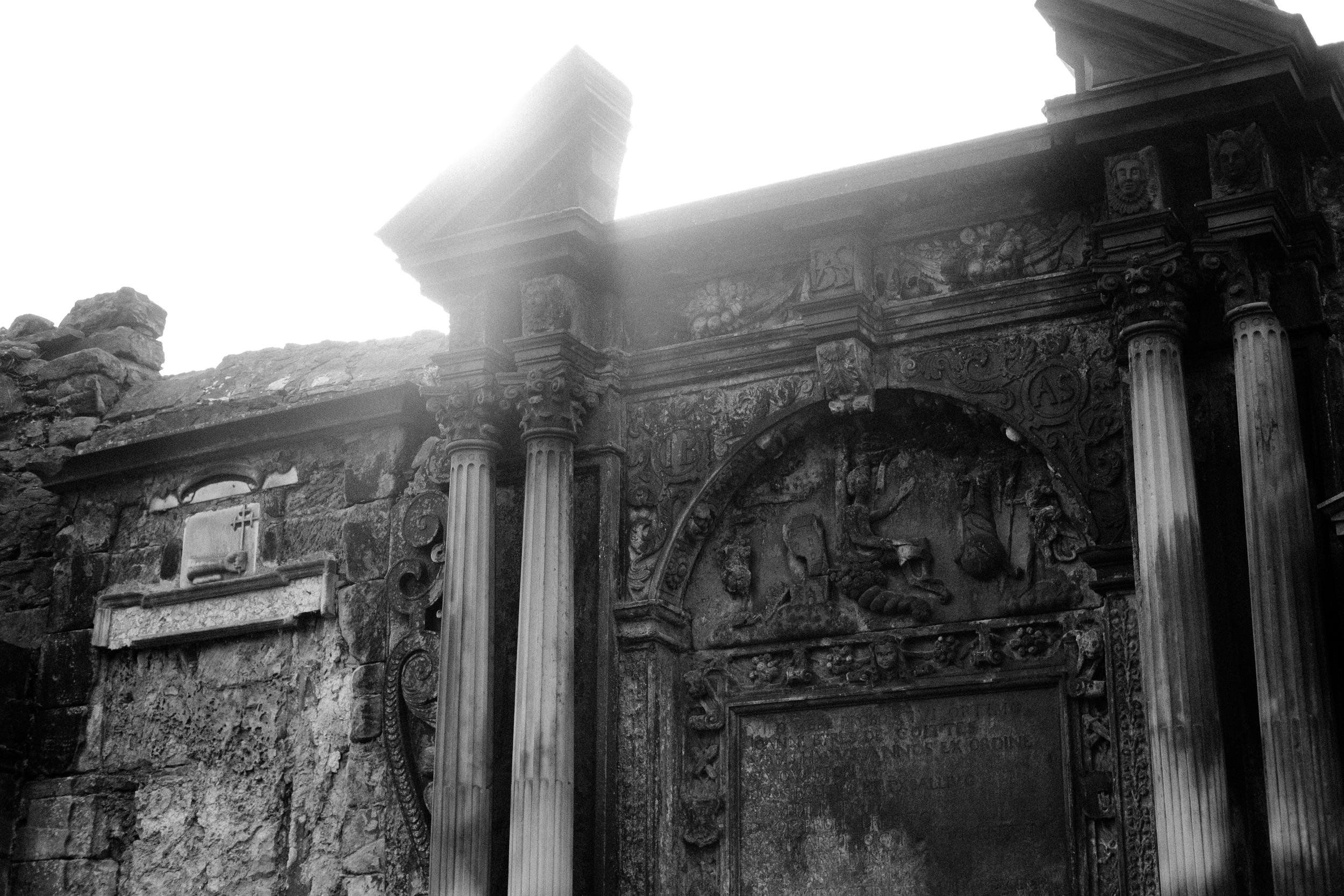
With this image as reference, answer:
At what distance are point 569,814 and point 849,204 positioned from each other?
9.81ft

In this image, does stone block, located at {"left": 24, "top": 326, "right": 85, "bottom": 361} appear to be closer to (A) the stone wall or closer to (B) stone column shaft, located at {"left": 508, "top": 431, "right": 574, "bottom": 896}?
(A) the stone wall

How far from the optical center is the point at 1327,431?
6.73m

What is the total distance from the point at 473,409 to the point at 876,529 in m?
2.00

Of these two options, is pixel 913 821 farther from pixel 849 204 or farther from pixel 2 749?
pixel 2 749

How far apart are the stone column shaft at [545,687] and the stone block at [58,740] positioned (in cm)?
300

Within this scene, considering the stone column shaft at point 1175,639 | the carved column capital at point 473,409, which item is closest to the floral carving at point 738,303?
the carved column capital at point 473,409

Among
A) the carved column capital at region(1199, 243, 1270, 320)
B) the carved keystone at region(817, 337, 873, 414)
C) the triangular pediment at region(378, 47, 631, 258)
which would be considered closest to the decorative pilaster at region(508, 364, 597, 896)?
the triangular pediment at region(378, 47, 631, 258)

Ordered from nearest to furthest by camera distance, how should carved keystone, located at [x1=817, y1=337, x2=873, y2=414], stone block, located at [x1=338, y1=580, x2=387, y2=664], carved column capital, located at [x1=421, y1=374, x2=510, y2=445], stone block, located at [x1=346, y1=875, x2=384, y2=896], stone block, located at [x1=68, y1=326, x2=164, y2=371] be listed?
1. carved keystone, located at [x1=817, y1=337, x2=873, y2=414]
2. carved column capital, located at [x1=421, y1=374, x2=510, y2=445]
3. stone block, located at [x1=346, y1=875, x2=384, y2=896]
4. stone block, located at [x1=338, y1=580, x2=387, y2=664]
5. stone block, located at [x1=68, y1=326, x2=164, y2=371]

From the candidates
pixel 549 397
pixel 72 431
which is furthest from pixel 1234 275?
pixel 72 431

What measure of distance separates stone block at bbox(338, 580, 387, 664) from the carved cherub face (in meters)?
4.21

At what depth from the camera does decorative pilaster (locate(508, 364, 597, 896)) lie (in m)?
7.49

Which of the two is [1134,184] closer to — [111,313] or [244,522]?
[244,522]

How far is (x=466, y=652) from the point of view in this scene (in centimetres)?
796

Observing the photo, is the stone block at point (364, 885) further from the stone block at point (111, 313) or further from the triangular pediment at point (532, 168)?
the stone block at point (111, 313)
